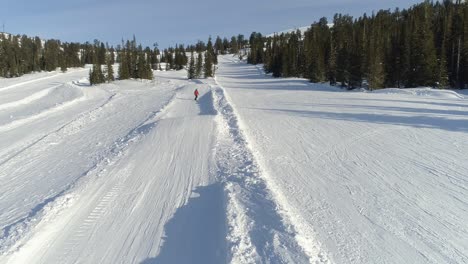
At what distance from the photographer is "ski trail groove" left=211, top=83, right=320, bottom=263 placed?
6.55 meters

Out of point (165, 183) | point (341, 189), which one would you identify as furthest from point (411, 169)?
point (165, 183)

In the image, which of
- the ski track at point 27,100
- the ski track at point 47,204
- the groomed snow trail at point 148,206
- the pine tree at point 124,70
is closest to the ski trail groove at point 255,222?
the groomed snow trail at point 148,206

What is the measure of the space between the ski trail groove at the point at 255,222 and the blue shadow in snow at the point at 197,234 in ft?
0.79

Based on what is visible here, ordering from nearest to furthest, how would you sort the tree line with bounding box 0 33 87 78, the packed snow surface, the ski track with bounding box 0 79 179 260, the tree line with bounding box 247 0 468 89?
the packed snow surface < the ski track with bounding box 0 79 179 260 < the tree line with bounding box 247 0 468 89 < the tree line with bounding box 0 33 87 78

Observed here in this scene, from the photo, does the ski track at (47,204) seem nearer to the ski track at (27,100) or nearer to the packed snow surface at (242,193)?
the packed snow surface at (242,193)

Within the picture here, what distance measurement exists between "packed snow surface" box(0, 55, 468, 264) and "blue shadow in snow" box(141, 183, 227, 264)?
0.04m

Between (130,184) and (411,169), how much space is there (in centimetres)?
860

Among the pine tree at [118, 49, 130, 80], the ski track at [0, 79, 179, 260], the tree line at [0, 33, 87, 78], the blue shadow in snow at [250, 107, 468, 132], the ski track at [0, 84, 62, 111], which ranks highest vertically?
the tree line at [0, 33, 87, 78]

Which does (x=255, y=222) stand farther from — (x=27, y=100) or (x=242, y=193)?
(x=27, y=100)

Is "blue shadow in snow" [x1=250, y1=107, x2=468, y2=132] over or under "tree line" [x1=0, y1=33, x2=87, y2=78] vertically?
under

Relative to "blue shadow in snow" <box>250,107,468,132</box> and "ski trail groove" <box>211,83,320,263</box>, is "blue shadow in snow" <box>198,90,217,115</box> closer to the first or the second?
"blue shadow in snow" <box>250,107,468,132</box>

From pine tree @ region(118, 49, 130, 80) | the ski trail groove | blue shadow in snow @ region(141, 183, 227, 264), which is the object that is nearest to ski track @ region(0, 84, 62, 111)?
pine tree @ region(118, 49, 130, 80)

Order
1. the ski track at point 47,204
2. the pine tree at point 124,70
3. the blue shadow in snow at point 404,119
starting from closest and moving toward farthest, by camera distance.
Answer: the ski track at point 47,204
the blue shadow in snow at point 404,119
the pine tree at point 124,70

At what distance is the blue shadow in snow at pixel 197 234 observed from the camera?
6.88 meters
